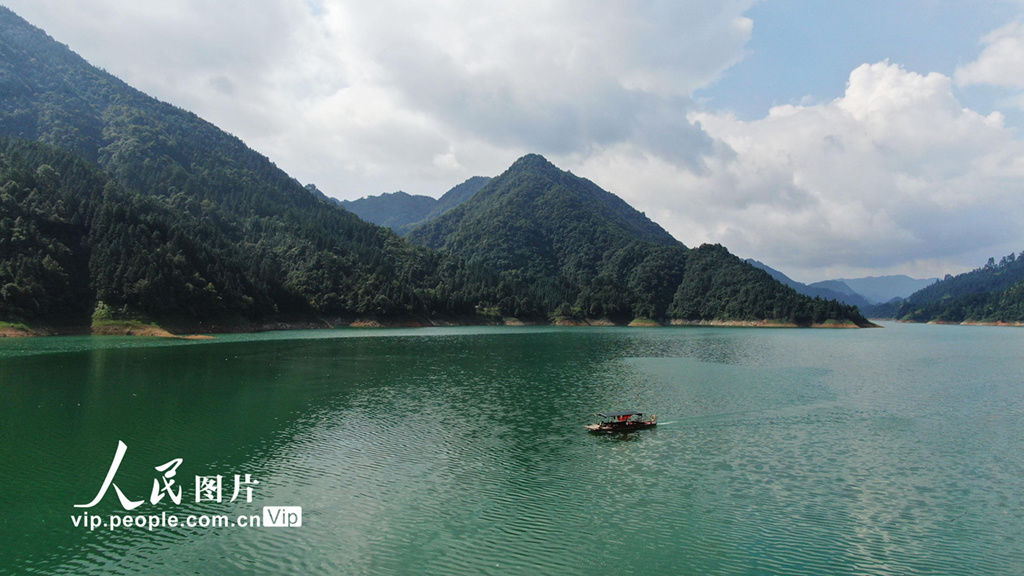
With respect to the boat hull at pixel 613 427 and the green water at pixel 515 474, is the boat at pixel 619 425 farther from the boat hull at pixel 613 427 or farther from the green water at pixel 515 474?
the green water at pixel 515 474

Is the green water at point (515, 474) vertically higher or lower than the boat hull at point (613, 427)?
lower

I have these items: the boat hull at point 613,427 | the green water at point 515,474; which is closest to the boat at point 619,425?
the boat hull at point 613,427

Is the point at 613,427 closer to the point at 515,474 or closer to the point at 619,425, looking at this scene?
the point at 619,425

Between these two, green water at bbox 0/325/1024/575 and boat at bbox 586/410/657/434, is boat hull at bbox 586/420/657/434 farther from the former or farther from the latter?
green water at bbox 0/325/1024/575

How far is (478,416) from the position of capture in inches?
1377

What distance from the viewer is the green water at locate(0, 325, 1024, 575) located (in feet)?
51.2

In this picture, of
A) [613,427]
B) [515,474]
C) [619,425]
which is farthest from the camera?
[619,425]

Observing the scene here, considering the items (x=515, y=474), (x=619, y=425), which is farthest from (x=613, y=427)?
(x=515, y=474)

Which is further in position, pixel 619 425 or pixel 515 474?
pixel 619 425

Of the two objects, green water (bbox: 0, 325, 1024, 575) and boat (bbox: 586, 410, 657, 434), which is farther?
boat (bbox: 586, 410, 657, 434)

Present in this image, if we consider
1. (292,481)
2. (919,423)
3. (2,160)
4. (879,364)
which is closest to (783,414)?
(919,423)

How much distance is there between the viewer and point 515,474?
2297 cm

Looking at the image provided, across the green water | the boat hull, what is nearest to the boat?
the boat hull

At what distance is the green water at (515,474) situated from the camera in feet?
51.2
